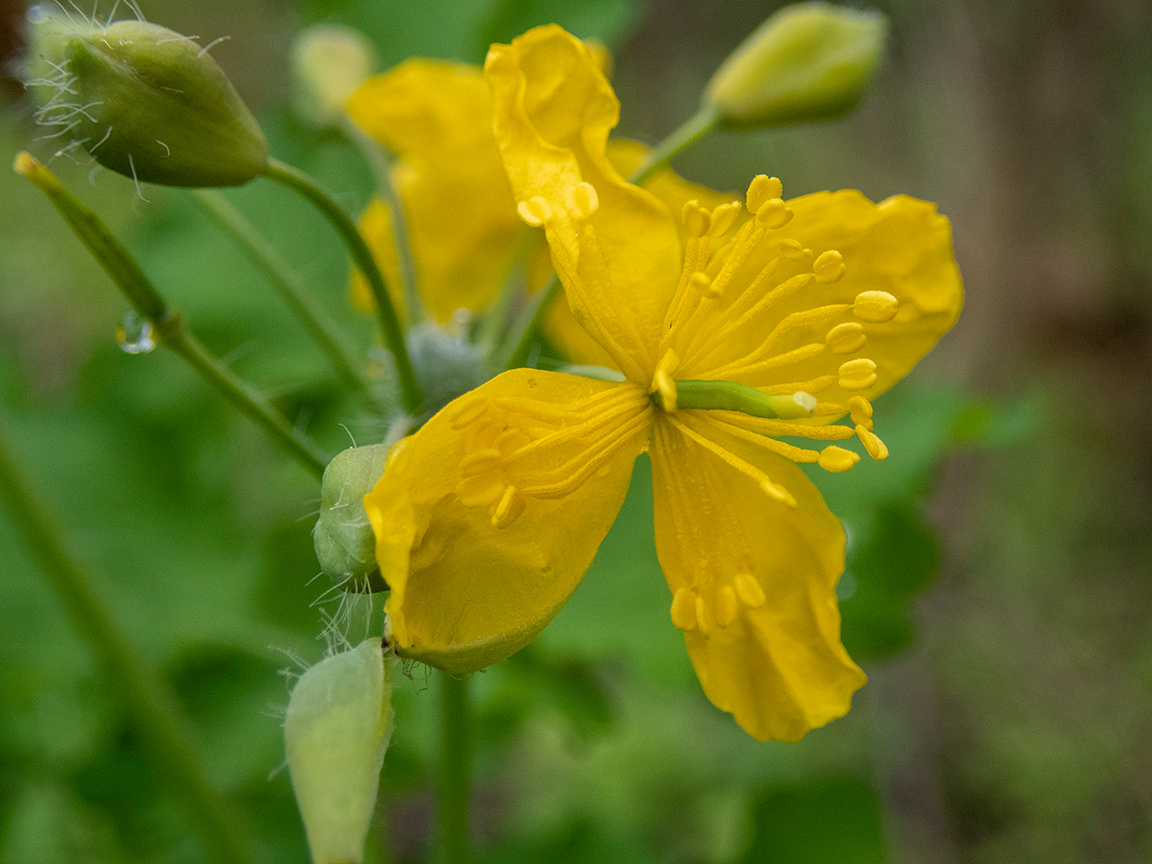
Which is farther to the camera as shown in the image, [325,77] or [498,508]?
[325,77]

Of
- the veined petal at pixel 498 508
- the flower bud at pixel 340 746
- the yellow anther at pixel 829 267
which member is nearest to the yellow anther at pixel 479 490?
the veined petal at pixel 498 508

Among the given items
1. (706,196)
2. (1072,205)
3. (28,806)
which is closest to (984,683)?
(1072,205)

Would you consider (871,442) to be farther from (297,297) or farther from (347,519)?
(297,297)

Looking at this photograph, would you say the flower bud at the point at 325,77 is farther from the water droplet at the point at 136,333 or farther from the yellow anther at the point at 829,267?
the yellow anther at the point at 829,267

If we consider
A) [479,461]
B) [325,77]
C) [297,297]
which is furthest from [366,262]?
[325,77]

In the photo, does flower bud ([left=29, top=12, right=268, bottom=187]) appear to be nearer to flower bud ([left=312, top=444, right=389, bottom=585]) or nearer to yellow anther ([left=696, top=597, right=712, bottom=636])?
flower bud ([left=312, top=444, right=389, bottom=585])

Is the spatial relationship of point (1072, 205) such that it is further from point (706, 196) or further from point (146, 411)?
point (146, 411)

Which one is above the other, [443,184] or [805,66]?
[805,66]
